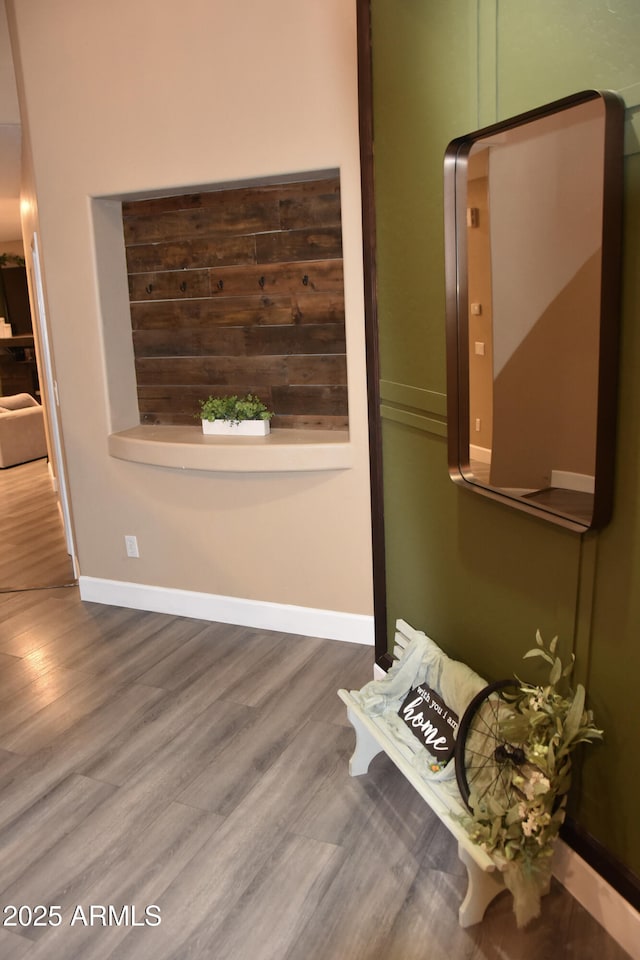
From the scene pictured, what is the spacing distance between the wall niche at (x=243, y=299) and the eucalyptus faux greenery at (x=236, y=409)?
0.23 ft

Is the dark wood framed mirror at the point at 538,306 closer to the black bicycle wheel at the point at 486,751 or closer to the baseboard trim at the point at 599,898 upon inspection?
the black bicycle wheel at the point at 486,751

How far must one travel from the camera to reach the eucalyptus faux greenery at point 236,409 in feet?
A: 11.7

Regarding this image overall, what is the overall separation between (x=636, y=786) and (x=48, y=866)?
1.66m

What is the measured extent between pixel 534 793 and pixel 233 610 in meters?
2.19

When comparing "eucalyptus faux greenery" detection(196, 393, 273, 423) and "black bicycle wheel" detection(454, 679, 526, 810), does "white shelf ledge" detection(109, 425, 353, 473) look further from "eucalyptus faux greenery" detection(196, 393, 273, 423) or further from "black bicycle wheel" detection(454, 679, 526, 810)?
"black bicycle wheel" detection(454, 679, 526, 810)

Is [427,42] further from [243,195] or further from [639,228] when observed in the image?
[243,195]

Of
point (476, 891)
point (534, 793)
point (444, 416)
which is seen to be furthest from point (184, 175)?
point (476, 891)

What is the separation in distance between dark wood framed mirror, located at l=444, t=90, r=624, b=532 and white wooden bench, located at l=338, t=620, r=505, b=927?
75 centimetres

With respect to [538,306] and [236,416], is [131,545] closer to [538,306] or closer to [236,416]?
[236,416]

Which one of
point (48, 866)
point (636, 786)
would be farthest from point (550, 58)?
point (48, 866)

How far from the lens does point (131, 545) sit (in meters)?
3.95

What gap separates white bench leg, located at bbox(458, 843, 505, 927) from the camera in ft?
6.14

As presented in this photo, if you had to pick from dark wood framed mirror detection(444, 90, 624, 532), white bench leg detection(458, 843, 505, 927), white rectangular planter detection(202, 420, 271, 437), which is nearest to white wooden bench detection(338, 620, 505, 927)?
white bench leg detection(458, 843, 505, 927)

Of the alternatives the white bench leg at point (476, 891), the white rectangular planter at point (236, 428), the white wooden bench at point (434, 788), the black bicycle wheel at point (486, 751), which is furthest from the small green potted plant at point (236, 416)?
the white bench leg at point (476, 891)
